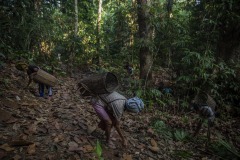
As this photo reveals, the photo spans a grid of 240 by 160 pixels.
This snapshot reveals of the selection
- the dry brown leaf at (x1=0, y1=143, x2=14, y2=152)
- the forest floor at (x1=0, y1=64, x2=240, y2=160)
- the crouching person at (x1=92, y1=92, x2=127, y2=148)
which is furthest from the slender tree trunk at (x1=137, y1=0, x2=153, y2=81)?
the dry brown leaf at (x1=0, y1=143, x2=14, y2=152)

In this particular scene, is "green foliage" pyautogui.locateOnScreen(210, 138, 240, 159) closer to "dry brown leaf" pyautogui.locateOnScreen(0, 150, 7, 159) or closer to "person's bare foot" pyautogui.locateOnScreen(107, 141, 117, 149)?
"person's bare foot" pyautogui.locateOnScreen(107, 141, 117, 149)

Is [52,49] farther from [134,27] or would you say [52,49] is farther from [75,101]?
[75,101]

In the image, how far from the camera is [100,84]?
173 inches

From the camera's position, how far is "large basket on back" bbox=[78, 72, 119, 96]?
4.40 m

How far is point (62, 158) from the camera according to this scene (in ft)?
12.8

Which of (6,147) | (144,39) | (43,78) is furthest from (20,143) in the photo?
(144,39)

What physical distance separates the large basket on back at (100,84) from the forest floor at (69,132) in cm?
111

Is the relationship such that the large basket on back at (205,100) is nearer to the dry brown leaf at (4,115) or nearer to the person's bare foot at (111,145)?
the person's bare foot at (111,145)

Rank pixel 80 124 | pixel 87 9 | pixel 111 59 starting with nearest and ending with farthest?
1. pixel 80 124
2. pixel 111 59
3. pixel 87 9

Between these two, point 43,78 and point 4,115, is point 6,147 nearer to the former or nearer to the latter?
point 4,115

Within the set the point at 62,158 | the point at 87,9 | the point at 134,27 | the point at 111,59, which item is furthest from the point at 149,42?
the point at 87,9

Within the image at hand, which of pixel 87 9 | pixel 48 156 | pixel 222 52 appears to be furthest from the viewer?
pixel 87 9

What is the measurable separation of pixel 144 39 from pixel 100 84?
4.71 meters

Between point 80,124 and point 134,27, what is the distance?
6929 mm
